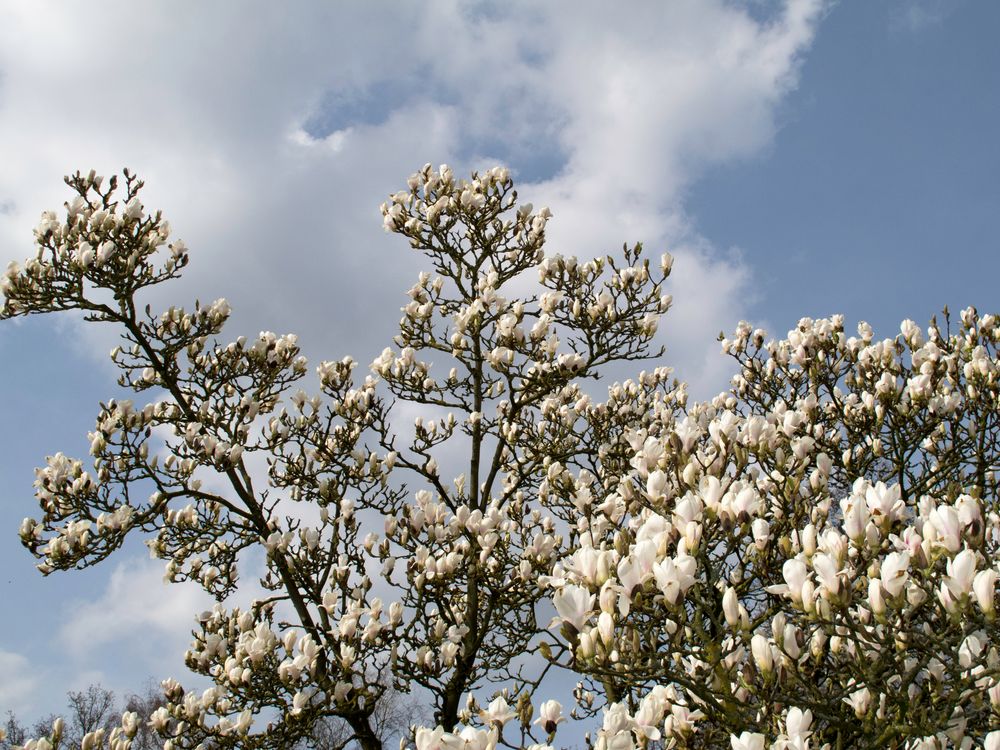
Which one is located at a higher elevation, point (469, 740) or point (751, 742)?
point (469, 740)

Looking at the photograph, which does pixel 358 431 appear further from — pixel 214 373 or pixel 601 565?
pixel 601 565

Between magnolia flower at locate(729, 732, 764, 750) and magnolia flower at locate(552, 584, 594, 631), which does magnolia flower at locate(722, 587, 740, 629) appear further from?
magnolia flower at locate(552, 584, 594, 631)

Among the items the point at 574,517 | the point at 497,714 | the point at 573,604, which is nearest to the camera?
the point at 573,604

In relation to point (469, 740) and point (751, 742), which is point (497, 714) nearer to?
point (469, 740)

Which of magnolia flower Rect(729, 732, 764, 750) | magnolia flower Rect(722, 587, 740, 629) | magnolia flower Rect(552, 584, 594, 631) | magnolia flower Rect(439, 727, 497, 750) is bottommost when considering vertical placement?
magnolia flower Rect(729, 732, 764, 750)

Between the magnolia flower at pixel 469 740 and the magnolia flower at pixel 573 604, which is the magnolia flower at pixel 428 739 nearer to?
the magnolia flower at pixel 469 740

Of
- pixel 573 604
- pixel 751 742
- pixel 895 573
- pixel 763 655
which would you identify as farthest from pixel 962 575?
pixel 573 604

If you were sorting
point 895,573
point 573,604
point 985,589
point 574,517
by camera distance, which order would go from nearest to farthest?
point 985,589 < point 895,573 < point 573,604 < point 574,517

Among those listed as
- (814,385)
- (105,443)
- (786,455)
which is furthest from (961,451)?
(105,443)

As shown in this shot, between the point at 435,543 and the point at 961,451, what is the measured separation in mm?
5113

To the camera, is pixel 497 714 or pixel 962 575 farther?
pixel 497 714

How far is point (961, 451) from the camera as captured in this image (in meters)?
→ 7.17

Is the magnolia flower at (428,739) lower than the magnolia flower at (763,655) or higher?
lower

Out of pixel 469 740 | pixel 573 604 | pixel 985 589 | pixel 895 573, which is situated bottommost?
pixel 469 740
